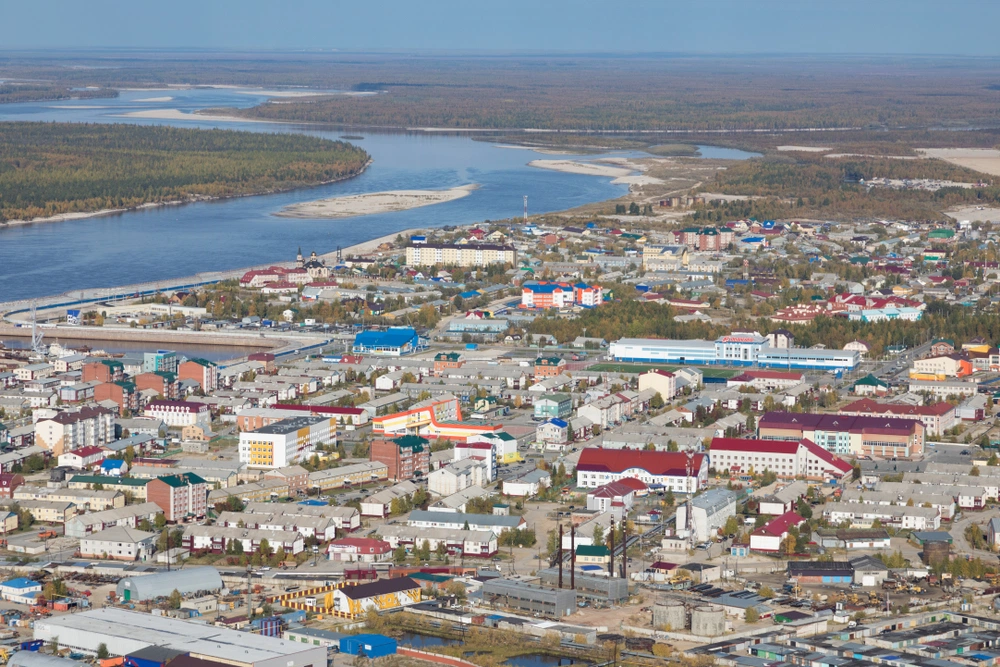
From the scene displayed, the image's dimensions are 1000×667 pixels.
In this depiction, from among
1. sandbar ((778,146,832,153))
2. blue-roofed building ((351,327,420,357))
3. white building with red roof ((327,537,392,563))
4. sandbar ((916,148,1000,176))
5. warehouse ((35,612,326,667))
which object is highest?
warehouse ((35,612,326,667))

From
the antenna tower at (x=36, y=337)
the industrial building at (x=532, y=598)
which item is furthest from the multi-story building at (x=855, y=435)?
the antenna tower at (x=36, y=337)

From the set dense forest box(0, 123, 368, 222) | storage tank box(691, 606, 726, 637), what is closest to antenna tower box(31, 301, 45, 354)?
storage tank box(691, 606, 726, 637)

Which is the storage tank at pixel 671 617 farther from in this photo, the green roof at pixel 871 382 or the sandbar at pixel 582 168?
the sandbar at pixel 582 168

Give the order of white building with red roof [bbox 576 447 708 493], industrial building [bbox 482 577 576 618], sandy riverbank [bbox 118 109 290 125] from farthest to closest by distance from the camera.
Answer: sandy riverbank [bbox 118 109 290 125]
white building with red roof [bbox 576 447 708 493]
industrial building [bbox 482 577 576 618]

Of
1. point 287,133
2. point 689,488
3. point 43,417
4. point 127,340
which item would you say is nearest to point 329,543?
point 689,488

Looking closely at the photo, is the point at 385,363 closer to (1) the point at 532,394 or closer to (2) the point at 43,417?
(1) the point at 532,394

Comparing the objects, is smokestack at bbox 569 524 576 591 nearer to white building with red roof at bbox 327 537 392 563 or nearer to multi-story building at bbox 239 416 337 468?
white building with red roof at bbox 327 537 392 563

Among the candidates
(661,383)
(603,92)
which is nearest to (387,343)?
(661,383)
